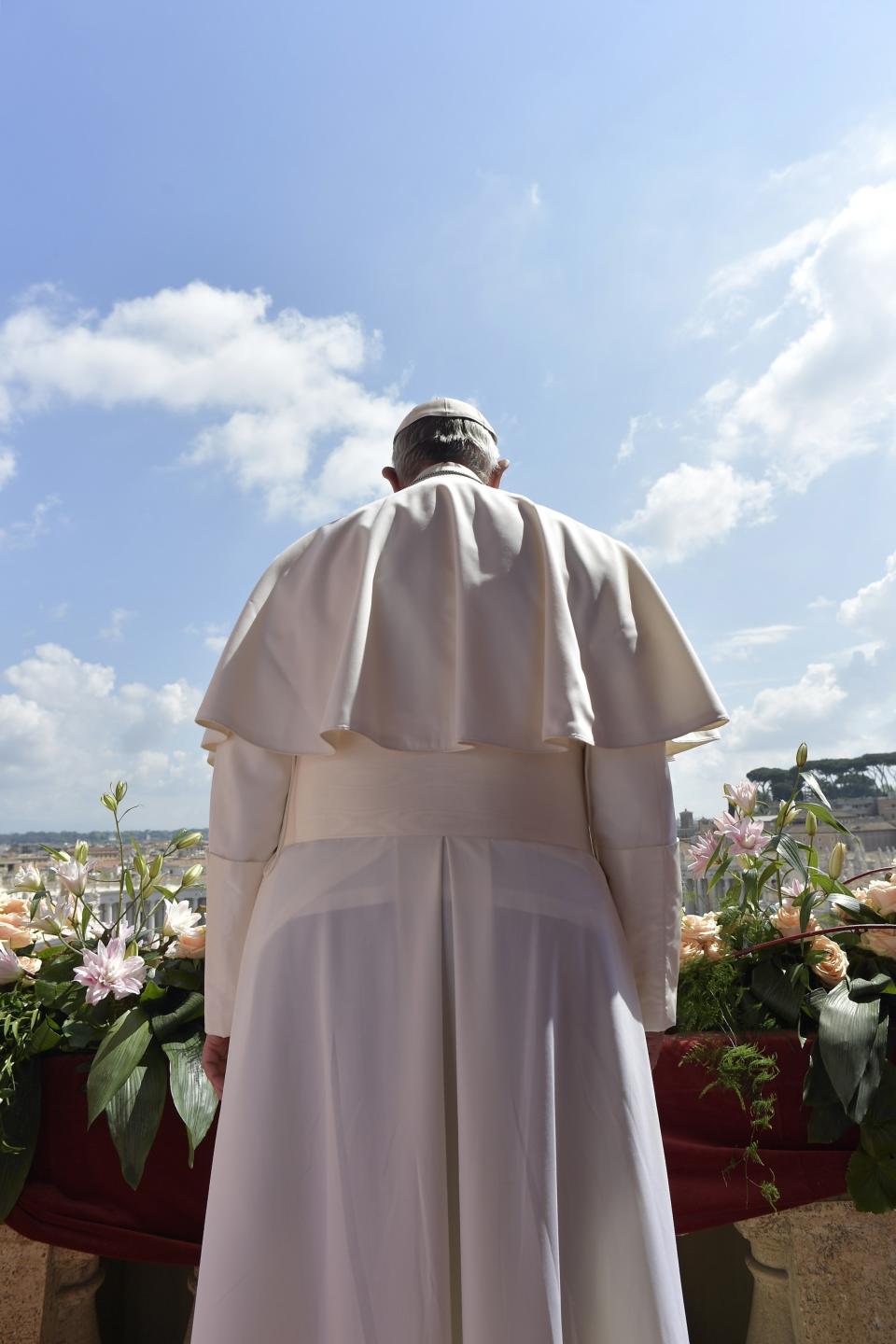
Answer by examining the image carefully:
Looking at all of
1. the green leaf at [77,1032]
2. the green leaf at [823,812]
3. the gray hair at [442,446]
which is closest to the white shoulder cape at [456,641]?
the gray hair at [442,446]

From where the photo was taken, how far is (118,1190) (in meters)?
2.06

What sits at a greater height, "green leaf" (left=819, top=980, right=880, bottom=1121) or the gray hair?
the gray hair

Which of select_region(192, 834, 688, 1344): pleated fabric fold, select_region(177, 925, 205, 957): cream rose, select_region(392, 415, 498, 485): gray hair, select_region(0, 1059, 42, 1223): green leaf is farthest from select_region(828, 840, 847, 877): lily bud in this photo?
select_region(0, 1059, 42, 1223): green leaf

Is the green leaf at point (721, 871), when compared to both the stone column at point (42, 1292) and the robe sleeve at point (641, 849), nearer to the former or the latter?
the robe sleeve at point (641, 849)

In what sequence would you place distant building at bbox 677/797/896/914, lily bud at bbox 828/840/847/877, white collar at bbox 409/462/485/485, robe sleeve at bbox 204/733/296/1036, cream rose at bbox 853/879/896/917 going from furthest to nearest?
distant building at bbox 677/797/896/914, lily bud at bbox 828/840/847/877, cream rose at bbox 853/879/896/917, white collar at bbox 409/462/485/485, robe sleeve at bbox 204/733/296/1036

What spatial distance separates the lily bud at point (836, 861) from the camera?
2594 millimetres

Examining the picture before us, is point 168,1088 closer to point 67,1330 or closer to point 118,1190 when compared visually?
point 118,1190

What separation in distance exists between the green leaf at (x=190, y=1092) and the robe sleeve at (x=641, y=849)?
97 centimetres

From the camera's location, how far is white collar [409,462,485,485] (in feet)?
5.70

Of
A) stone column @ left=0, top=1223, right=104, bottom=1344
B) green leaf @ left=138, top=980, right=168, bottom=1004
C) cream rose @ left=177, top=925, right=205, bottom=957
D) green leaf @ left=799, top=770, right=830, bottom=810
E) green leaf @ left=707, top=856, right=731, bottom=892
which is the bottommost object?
stone column @ left=0, top=1223, right=104, bottom=1344

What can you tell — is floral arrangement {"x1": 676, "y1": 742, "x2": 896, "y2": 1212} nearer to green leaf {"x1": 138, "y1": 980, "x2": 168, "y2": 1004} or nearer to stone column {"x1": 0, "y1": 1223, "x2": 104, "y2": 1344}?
green leaf {"x1": 138, "y1": 980, "x2": 168, "y2": 1004}

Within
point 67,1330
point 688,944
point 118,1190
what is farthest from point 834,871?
point 67,1330

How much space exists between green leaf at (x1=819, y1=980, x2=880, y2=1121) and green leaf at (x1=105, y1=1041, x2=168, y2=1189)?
1.44 m

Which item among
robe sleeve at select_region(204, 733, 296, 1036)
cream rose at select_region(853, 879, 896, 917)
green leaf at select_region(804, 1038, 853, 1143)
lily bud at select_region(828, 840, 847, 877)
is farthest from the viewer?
lily bud at select_region(828, 840, 847, 877)
